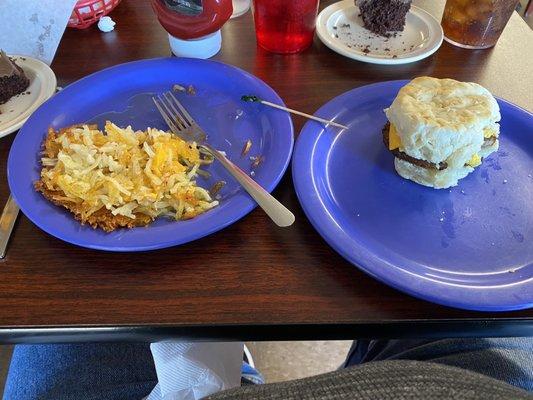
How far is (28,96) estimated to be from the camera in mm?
1003

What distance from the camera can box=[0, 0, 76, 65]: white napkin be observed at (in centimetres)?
107

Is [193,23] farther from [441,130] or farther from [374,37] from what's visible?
[441,130]

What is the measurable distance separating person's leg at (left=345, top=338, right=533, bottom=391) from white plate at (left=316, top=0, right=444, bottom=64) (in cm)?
62

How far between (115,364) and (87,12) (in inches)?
33.1

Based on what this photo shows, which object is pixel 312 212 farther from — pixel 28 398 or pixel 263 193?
pixel 28 398

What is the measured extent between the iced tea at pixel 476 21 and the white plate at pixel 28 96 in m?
0.93

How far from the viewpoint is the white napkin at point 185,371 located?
0.75 meters

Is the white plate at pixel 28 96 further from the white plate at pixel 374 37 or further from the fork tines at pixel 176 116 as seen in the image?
the white plate at pixel 374 37

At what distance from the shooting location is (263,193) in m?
0.74

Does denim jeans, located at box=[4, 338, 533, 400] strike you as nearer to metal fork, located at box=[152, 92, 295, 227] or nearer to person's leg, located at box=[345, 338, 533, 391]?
person's leg, located at box=[345, 338, 533, 391]

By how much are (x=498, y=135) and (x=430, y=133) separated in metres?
0.18

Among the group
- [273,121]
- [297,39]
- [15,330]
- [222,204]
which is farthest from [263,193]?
[297,39]

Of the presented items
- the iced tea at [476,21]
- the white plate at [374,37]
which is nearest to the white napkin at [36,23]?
the white plate at [374,37]

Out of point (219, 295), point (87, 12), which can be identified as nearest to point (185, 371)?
point (219, 295)
